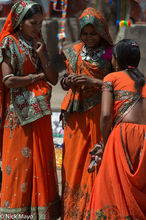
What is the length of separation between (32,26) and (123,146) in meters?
1.42

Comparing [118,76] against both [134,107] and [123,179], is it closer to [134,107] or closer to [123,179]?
[134,107]

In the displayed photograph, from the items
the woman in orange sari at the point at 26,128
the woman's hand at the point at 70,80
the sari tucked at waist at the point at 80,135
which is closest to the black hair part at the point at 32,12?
the woman in orange sari at the point at 26,128

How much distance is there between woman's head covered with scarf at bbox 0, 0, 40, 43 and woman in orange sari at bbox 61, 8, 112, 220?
52 cm

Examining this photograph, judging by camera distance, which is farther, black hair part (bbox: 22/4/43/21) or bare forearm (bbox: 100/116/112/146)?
black hair part (bbox: 22/4/43/21)

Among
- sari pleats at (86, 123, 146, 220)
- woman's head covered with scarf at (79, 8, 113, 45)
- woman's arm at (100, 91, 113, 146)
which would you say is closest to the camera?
sari pleats at (86, 123, 146, 220)

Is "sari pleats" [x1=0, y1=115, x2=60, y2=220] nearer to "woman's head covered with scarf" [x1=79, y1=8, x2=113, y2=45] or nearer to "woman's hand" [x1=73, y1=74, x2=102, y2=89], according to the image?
"woman's hand" [x1=73, y1=74, x2=102, y2=89]

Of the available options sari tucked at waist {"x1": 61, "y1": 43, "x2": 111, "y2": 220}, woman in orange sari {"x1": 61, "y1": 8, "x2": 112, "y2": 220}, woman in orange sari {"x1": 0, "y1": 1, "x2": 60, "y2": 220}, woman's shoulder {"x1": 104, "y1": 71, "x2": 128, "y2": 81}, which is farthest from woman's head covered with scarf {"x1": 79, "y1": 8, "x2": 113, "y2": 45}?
woman's shoulder {"x1": 104, "y1": 71, "x2": 128, "y2": 81}

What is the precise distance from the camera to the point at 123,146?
263 cm

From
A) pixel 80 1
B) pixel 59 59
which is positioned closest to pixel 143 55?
pixel 59 59

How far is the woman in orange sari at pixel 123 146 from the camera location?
8.47 feet

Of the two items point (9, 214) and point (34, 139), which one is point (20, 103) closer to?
point (34, 139)

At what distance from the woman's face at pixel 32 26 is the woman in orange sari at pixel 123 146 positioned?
908 millimetres

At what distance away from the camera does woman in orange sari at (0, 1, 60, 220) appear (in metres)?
3.34

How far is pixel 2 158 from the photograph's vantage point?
3.50 m
